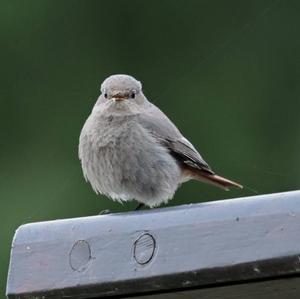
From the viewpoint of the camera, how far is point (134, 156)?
18.5 ft

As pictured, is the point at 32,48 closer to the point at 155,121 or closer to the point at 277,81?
the point at 277,81

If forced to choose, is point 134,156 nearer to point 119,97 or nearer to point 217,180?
point 217,180

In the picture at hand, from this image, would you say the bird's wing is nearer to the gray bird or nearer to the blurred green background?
the gray bird

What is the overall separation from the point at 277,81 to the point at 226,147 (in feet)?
7.72

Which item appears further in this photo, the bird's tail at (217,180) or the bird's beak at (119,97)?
the bird's beak at (119,97)

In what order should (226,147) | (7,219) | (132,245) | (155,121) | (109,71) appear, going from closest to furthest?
(132,245) → (155,121) → (7,219) → (226,147) → (109,71)

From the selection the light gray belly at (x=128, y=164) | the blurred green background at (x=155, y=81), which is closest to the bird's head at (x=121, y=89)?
the light gray belly at (x=128, y=164)

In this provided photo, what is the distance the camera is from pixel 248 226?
3494 mm

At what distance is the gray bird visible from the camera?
18.5ft

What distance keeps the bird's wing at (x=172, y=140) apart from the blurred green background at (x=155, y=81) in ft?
23.4

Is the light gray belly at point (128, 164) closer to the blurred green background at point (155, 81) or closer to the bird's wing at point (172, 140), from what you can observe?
the bird's wing at point (172, 140)

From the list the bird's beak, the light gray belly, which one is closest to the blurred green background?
the bird's beak

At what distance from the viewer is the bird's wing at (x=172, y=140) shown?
5.92 meters

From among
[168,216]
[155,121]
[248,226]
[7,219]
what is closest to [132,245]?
[168,216]
